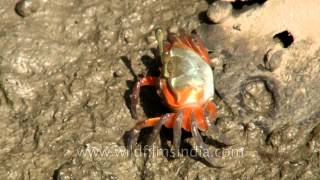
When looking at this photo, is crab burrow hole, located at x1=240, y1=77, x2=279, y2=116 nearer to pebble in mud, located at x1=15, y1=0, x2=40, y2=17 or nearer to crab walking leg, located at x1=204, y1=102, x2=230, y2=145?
crab walking leg, located at x1=204, y1=102, x2=230, y2=145

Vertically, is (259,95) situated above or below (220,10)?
below

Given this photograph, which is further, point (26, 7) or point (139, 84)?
point (26, 7)

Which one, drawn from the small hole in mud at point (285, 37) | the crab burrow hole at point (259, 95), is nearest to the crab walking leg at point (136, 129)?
the crab burrow hole at point (259, 95)

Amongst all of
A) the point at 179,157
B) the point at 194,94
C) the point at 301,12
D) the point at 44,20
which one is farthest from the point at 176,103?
the point at 44,20

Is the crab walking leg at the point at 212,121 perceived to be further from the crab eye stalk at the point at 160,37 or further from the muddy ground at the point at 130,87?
the crab eye stalk at the point at 160,37

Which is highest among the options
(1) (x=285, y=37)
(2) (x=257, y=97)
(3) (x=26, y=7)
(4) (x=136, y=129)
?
(3) (x=26, y=7)

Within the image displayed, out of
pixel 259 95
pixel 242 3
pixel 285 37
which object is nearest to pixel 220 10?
pixel 242 3

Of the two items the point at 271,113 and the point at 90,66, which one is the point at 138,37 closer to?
the point at 90,66

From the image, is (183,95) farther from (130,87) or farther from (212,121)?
(130,87)
